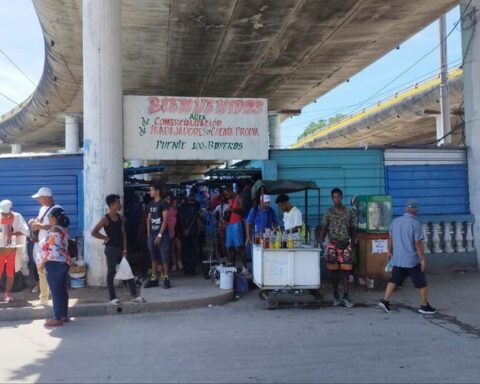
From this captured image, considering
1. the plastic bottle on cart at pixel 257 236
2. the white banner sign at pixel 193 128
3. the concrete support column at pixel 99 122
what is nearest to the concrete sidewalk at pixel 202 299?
the plastic bottle on cart at pixel 257 236

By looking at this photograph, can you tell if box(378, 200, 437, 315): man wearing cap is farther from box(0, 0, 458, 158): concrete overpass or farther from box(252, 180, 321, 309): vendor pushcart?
box(0, 0, 458, 158): concrete overpass

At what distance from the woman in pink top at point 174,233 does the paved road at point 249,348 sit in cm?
243

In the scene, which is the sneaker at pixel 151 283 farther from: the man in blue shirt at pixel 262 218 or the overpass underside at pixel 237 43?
the overpass underside at pixel 237 43

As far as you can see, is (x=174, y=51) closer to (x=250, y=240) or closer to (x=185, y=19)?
(x=185, y=19)

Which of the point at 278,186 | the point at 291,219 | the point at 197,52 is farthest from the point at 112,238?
the point at 197,52

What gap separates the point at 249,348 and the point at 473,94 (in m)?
8.83

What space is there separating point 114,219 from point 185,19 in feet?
25.8

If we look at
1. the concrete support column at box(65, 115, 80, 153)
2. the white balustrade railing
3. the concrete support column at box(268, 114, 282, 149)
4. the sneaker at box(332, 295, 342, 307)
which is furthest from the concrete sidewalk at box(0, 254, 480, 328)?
the concrete support column at box(65, 115, 80, 153)

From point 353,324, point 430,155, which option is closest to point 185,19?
point 430,155

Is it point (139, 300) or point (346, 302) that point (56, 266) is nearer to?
point (139, 300)

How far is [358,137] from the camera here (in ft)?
111

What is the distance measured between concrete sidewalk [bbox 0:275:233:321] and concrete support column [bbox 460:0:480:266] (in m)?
6.56

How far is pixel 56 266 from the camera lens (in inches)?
275

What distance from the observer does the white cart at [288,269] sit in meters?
7.83
